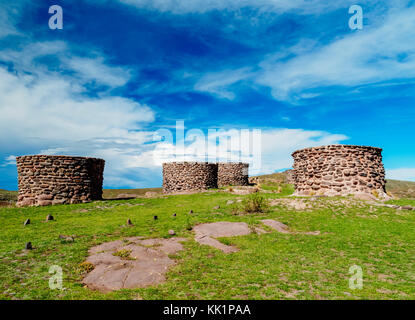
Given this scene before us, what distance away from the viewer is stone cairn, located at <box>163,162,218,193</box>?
32.8 m

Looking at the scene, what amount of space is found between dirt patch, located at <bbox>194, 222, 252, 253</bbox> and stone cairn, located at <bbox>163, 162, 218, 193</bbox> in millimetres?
21235

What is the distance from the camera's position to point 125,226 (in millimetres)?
Answer: 11578

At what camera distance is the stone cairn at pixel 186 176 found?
108ft

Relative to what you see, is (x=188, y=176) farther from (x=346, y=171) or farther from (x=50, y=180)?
(x=346, y=171)

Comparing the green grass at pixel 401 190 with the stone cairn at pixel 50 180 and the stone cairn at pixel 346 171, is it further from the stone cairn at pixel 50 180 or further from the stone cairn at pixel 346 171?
the stone cairn at pixel 50 180

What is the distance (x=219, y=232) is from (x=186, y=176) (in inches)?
890

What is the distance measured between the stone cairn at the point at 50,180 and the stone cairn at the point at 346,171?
17.2 metres

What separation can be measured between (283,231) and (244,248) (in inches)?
126

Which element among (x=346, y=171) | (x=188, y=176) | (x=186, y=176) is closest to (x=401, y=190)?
(x=346, y=171)

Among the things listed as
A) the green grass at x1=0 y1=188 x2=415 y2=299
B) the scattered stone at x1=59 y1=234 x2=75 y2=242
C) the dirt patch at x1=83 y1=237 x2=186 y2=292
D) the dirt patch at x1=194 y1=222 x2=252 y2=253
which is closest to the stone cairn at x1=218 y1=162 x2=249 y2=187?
the green grass at x1=0 y1=188 x2=415 y2=299

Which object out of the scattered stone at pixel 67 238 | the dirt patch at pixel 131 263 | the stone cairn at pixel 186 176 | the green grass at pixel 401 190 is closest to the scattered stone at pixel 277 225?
the dirt patch at pixel 131 263

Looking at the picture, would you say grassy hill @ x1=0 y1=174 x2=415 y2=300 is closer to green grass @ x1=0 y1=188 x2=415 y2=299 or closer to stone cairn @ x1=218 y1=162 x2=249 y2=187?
green grass @ x1=0 y1=188 x2=415 y2=299

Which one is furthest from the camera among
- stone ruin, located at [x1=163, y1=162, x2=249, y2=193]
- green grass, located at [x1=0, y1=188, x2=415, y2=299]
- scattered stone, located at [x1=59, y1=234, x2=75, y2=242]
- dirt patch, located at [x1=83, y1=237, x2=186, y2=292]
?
stone ruin, located at [x1=163, y1=162, x2=249, y2=193]

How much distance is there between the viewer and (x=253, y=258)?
7.73 m
